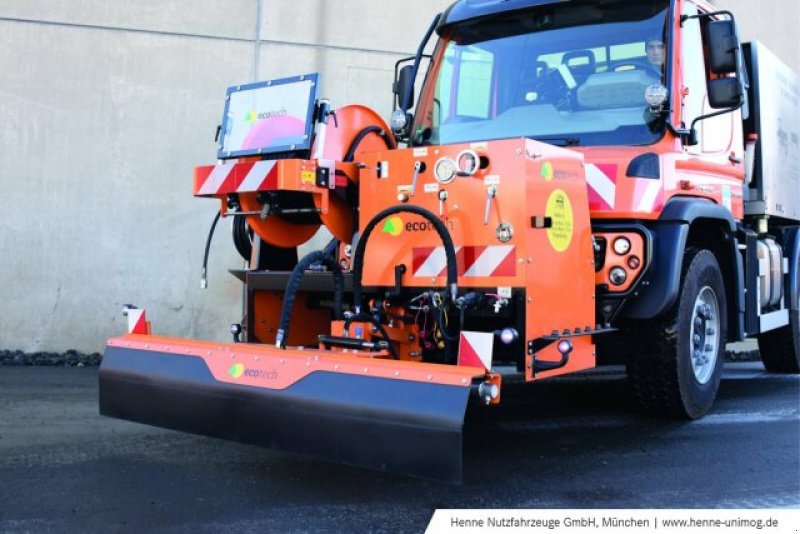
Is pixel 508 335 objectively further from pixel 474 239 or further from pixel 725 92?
pixel 725 92

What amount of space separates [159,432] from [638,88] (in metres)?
3.59

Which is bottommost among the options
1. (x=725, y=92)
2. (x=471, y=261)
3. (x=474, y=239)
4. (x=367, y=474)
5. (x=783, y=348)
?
(x=367, y=474)

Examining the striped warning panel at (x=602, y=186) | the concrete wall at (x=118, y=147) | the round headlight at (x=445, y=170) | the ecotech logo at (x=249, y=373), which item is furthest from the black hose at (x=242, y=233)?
the concrete wall at (x=118, y=147)

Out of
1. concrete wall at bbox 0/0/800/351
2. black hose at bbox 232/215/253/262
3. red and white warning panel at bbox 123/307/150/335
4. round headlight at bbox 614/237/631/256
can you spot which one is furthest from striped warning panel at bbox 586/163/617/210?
concrete wall at bbox 0/0/800/351

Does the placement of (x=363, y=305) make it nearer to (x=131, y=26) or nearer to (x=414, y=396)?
(x=414, y=396)

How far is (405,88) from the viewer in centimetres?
577

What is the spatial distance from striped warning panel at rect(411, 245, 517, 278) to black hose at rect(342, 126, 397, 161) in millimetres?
954

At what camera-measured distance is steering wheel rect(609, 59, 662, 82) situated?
4.82m

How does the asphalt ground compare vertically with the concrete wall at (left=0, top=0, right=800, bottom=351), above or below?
below

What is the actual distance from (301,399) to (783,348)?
5775 millimetres

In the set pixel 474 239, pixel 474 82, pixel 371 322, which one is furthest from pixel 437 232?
pixel 474 82

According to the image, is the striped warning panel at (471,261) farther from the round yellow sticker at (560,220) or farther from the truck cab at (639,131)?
the truck cab at (639,131)

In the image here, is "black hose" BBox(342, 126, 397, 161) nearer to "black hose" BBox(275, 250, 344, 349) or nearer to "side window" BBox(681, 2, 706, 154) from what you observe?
"black hose" BBox(275, 250, 344, 349)

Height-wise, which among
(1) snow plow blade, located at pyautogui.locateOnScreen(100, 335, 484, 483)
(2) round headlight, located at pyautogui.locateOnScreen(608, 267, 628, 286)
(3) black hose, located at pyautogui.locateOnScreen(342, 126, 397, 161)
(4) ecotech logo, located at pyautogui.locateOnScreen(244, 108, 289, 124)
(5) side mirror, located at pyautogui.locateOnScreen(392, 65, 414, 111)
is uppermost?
(5) side mirror, located at pyautogui.locateOnScreen(392, 65, 414, 111)
